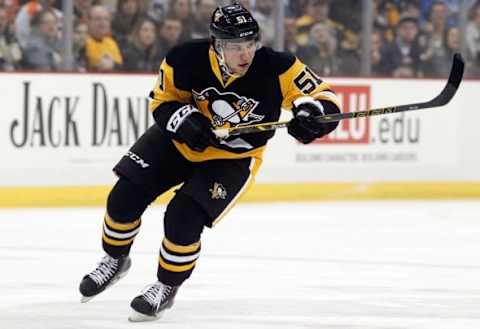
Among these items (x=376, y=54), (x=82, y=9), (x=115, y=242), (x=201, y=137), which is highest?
(x=201, y=137)

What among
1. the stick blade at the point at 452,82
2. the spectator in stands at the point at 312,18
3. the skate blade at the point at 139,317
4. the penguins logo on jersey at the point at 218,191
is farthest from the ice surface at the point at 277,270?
the spectator in stands at the point at 312,18

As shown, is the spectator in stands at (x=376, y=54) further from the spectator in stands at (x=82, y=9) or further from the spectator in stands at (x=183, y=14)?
the spectator in stands at (x=82, y=9)

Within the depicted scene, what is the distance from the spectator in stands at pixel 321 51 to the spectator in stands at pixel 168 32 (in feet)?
3.20

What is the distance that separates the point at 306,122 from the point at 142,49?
4.63 m

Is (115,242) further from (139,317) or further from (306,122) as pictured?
(306,122)

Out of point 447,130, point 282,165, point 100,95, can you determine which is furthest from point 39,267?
point 447,130

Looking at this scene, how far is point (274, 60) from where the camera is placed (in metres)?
4.45

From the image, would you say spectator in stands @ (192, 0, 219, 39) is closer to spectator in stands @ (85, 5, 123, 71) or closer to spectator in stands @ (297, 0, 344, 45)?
spectator in stands @ (85, 5, 123, 71)

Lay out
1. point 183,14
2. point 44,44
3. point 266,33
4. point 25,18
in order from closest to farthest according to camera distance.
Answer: point 25,18 → point 44,44 → point 183,14 → point 266,33

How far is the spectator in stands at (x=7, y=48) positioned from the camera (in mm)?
8125

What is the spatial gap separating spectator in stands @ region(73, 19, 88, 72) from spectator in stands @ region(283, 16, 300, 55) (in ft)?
4.94

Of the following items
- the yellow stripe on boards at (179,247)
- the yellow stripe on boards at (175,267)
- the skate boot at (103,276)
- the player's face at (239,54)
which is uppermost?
the player's face at (239,54)

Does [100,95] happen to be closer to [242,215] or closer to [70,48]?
[70,48]

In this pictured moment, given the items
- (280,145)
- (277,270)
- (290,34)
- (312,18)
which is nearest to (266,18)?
(290,34)
